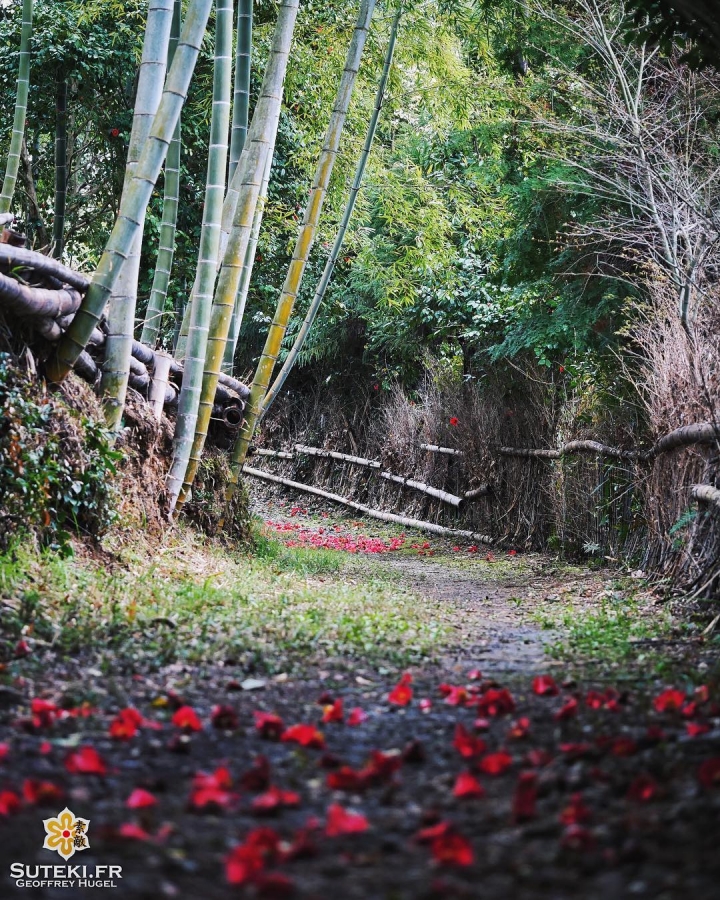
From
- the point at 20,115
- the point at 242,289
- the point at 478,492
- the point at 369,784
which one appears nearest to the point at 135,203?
the point at 20,115

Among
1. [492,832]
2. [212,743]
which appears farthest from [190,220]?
[492,832]

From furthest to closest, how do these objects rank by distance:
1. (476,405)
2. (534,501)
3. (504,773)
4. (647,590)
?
(476,405)
(534,501)
(647,590)
(504,773)

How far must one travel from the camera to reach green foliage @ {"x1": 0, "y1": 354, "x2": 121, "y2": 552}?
384 centimetres

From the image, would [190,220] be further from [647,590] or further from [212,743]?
[212,743]

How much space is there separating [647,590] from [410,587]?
143cm

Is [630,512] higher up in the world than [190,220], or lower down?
lower down

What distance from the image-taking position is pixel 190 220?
8711 mm

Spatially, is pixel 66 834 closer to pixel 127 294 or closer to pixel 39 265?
pixel 39 265

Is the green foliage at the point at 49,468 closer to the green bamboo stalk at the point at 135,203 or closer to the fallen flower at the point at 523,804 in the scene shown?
the green bamboo stalk at the point at 135,203

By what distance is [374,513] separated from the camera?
38.0 ft

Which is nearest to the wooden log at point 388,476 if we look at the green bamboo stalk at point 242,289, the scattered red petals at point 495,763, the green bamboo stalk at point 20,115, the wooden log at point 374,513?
the wooden log at point 374,513

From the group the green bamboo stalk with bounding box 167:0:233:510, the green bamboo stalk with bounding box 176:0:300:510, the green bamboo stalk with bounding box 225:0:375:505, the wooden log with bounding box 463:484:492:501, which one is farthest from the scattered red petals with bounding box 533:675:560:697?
the wooden log with bounding box 463:484:492:501

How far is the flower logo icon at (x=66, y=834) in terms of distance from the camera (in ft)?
4.99

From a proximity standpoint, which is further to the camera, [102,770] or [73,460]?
[73,460]
